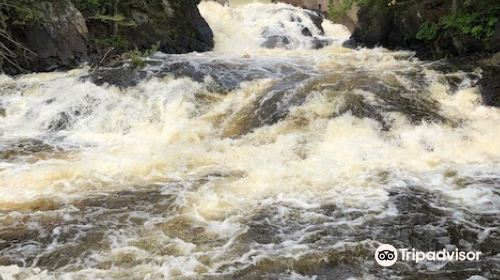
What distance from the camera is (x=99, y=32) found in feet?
42.5

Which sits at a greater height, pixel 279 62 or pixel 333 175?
pixel 279 62

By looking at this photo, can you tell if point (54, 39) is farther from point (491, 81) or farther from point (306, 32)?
point (306, 32)

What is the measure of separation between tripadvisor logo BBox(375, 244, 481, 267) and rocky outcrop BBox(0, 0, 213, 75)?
30.5 feet

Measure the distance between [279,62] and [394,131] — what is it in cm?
442

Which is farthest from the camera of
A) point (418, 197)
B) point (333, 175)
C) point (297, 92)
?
point (297, 92)

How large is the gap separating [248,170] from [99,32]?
26.5 feet

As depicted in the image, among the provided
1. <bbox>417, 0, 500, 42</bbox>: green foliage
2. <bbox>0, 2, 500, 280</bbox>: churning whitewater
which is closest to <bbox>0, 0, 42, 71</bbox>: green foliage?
<bbox>0, 2, 500, 280</bbox>: churning whitewater

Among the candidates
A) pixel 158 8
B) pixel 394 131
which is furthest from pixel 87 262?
pixel 158 8

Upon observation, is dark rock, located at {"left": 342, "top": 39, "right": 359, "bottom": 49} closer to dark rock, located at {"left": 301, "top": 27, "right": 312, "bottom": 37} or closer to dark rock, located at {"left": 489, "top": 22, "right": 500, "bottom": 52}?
dark rock, located at {"left": 301, "top": 27, "right": 312, "bottom": 37}

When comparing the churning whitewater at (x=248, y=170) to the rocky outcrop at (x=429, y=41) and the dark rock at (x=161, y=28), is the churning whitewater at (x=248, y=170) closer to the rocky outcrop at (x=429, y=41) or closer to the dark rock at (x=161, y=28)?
the rocky outcrop at (x=429, y=41)

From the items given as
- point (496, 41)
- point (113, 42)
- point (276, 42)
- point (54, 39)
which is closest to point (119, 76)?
point (54, 39)

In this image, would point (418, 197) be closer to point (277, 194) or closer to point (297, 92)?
point (277, 194)

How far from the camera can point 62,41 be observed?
11.8m

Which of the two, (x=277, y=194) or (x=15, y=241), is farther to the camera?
(x=277, y=194)
